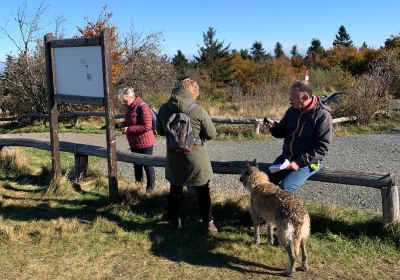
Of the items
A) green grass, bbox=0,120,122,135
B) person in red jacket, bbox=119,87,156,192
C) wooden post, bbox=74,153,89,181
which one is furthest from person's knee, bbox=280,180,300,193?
green grass, bbox=0,120,122,135

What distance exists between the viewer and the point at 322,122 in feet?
14.9

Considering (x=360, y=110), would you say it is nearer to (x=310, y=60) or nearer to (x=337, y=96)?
(x=337, y=96)

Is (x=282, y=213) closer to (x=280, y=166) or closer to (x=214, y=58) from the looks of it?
(x=280, y=166)

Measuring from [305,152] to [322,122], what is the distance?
38cm

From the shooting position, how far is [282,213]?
13.4ft

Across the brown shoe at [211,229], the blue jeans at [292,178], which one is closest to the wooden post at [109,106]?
the brown shoe at [211,229]

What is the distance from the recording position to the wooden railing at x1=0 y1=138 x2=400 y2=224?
4.70 metres

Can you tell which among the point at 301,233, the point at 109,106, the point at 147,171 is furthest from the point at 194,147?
the point at 147,171

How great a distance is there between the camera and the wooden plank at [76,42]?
5794mm

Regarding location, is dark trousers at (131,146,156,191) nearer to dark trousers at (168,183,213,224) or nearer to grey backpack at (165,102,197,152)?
dark trousers at (168,183,213,224)

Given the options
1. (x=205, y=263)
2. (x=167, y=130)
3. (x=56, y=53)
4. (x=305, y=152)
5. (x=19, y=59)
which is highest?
(x=19, y=59)

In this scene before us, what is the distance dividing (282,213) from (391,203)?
1403 millimetres

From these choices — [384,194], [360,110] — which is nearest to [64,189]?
[384,194]

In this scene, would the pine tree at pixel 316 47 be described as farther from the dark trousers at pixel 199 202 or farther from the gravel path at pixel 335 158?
the dark trousers at pixel 199 202
